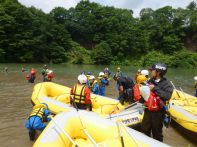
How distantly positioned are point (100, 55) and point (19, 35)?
11389 mm

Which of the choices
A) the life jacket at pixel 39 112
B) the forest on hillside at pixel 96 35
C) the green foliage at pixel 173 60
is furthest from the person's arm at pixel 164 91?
the green foliage at pixel 173 60

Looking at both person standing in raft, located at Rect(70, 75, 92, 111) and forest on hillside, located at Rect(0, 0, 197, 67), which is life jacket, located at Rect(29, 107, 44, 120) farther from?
forest on hillside, located at Rect(0, 0, 197, 67)

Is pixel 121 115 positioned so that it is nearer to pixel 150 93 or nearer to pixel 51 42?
pixel 150 93

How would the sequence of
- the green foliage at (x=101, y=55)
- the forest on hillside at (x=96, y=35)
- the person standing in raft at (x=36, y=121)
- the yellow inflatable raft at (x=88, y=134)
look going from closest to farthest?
1. the yellow inflatable raft at (x=88, y=134)
2. the person standing in raft at (x=36, y=121)
3. the forest on hillside at (x=96, y=35)
4. the green foliage at (x=101, y=55)

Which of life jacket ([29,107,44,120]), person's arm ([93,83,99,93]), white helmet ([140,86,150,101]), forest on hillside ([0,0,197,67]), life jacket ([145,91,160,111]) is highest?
forest on hillside ([0,0,197,67])

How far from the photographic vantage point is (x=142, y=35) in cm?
4762

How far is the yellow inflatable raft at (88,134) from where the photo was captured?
3.67 metres

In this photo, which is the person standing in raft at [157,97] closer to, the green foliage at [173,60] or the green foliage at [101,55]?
the green foliage at [101,55]

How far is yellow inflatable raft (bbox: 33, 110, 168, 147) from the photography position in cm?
367

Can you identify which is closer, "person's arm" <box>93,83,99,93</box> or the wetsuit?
the wetsuit

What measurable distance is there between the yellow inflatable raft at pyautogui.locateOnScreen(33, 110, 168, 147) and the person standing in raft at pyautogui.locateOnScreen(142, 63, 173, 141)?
421 millimetres

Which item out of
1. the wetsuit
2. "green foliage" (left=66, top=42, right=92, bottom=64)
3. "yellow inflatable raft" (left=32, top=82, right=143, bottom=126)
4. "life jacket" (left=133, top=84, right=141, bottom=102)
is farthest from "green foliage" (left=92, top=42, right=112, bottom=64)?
the wetsuit

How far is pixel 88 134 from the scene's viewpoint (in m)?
3.96

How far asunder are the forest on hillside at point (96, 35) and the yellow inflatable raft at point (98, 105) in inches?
1085
